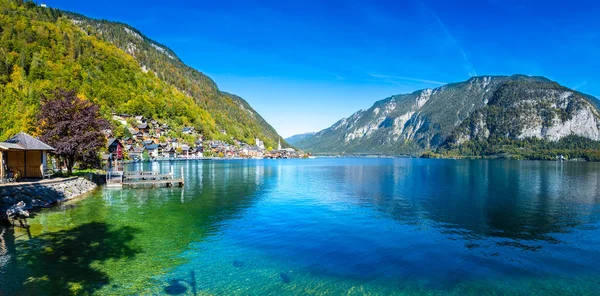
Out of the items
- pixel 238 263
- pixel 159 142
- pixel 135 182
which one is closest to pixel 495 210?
pixel 238 263

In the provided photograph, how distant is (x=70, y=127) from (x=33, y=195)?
17.4 meters

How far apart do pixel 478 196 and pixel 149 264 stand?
41.3m

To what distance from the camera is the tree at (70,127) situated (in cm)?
4212

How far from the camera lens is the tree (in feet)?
138

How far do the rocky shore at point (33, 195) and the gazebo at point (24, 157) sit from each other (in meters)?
3.22

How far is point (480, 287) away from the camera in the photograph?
14.3 meters

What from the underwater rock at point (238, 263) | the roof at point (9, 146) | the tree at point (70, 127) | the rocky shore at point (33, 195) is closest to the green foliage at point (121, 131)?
the tree at point (70, 127)

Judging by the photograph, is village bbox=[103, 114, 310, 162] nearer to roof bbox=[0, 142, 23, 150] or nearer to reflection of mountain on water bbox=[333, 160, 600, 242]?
roof bbox=[0, 142, 23, 150]

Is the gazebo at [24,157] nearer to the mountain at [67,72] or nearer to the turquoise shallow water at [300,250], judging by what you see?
the turquoise shallow water at [300,250]

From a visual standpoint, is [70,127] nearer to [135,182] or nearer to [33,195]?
[135,182]

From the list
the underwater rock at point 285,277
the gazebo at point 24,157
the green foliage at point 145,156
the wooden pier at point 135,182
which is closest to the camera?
the underwater rock at point 285,277

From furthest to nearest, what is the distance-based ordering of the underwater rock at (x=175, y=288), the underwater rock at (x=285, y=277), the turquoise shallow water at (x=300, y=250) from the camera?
the underwater rock at (x=285, y=277), the turquoise shallow water at (x=300, y=250), the underwater rock at (x=175, y=288)

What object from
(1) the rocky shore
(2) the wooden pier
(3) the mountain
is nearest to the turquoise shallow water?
(1) the rocky shore

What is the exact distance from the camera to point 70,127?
4397 cm
